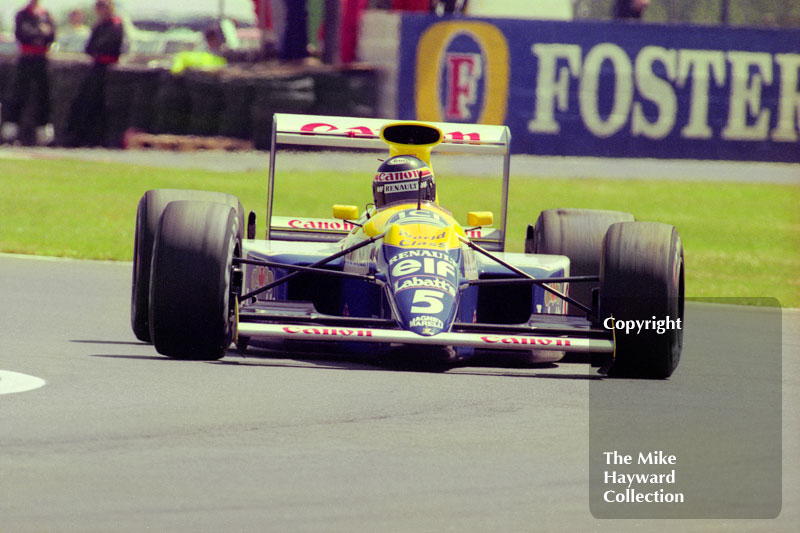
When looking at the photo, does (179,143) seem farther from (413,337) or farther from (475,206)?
(413,337)

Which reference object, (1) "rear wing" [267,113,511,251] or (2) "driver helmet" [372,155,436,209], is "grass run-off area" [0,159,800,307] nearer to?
(1) "rear wing" [267,113,511,251]

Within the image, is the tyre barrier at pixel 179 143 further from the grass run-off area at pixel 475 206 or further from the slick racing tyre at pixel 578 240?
A: the slick racing tyre at pixel 578 240

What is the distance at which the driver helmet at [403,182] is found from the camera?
9.38m

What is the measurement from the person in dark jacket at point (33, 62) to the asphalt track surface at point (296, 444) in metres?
14.0

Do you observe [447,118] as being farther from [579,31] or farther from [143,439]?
[143,439]

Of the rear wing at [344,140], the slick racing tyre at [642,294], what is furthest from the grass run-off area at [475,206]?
the slick racing tyre at [642,294]

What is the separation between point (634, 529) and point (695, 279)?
9462 mm

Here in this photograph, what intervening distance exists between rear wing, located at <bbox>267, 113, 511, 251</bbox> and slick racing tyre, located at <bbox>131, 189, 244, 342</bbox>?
2.98 ft

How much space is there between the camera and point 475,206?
64.7ft

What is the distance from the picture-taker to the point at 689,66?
81.3 ft

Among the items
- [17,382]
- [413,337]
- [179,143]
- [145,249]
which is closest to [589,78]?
[179,143]

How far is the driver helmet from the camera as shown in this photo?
9.38m

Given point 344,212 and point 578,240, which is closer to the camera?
point 344,212

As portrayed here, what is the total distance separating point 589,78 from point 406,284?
16803 mm
